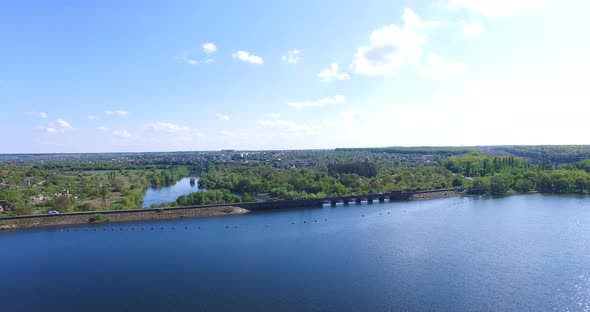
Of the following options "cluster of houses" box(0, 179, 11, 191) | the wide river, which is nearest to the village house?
"cluster of houses" box(0, 179, 11, 191)

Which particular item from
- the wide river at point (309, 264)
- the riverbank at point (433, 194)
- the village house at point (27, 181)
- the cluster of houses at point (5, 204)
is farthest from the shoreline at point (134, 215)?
the village house at point (27, 181)

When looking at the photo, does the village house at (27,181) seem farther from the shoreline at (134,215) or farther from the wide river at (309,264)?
the wide river at (309,264)

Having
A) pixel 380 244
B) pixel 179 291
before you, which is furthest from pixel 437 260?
pixel 179 291

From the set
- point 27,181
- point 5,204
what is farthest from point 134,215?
point 27,181

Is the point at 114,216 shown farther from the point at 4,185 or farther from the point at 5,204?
the point at 4,185

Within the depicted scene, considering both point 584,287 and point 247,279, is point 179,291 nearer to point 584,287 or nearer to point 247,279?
point 247,279

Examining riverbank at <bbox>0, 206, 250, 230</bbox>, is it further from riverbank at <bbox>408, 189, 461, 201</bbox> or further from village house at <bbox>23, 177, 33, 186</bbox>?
village house at <bbox>23, 177, 33, 186</bbox>
